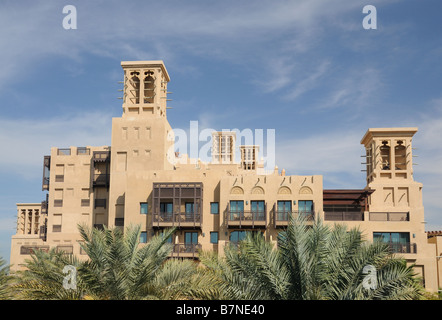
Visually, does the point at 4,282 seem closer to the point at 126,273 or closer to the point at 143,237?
the point at 126,273

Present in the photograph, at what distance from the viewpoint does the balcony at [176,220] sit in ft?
149

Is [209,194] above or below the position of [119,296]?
above

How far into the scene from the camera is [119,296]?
19.0 meters

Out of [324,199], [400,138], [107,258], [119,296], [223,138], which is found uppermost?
[223,138]

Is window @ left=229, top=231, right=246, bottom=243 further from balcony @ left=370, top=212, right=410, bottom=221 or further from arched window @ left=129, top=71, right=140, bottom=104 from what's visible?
arched window @ left=129, top=71, right=140, bottom=104

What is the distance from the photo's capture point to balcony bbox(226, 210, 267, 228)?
1775 inches

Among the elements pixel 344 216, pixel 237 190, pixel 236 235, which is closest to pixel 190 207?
pixel 237 190

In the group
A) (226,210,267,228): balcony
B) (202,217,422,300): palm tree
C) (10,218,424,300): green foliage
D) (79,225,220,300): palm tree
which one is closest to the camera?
(202,217,422,300): palm tree

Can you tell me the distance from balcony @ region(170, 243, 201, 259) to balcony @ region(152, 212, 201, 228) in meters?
1.61

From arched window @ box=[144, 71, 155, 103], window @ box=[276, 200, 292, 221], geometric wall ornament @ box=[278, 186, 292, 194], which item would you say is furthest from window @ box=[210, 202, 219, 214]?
arched window @ box=[144, 71, 155, 103]

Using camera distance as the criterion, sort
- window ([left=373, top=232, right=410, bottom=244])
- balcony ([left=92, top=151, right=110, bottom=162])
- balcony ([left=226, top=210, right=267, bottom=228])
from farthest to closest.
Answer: balcony ([left=92, top=151, right=110, bottom=162])
balcony ([left=226, top=210, right=267, bottom=228])
window ([left=373, top=232, right=410, bottom=244])
